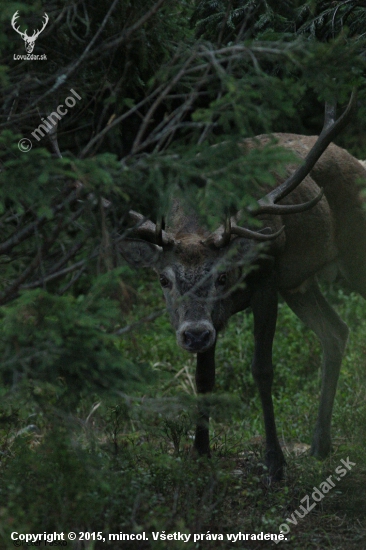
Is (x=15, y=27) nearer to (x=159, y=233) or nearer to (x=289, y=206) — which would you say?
(x=159, y=233)

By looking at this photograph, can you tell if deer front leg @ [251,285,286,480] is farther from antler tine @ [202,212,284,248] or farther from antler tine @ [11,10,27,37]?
antler tine @ [11,10,27,37]

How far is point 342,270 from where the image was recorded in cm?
762

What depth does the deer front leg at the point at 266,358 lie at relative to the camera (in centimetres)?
645

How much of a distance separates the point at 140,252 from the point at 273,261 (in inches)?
44.2

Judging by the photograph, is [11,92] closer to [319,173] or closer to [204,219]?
[204,219]

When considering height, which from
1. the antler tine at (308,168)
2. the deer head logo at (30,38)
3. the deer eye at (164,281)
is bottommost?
the deer eye at (164,281)

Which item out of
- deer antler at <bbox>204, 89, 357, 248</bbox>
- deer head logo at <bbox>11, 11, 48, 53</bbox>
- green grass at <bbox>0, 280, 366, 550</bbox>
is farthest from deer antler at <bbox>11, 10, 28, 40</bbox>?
deer antler at <bbox>204, 89, 357, 248</bbox>

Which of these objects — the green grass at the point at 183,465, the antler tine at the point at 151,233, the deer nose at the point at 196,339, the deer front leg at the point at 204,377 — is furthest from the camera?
the deer front leg at the point at 204,377

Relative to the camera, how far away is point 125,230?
5.26 metres

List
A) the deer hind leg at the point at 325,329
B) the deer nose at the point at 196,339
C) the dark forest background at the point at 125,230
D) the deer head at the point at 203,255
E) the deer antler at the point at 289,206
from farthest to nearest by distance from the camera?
the deer hind leg at the point at 325,329 < the deer antler at the point at 289,206 < the deer head at the point at 203,255 < the deer nose at the point at 196,339 < the dark forest background at the point at 125,230

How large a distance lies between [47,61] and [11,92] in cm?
65

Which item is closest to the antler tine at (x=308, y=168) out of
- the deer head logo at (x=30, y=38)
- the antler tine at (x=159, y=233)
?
the antler tine at (x=159, y=233)

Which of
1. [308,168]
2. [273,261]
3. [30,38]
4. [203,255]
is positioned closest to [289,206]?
[308,168]

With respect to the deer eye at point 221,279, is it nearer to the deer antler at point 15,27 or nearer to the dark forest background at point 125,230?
the dark forest background at point 125,230
